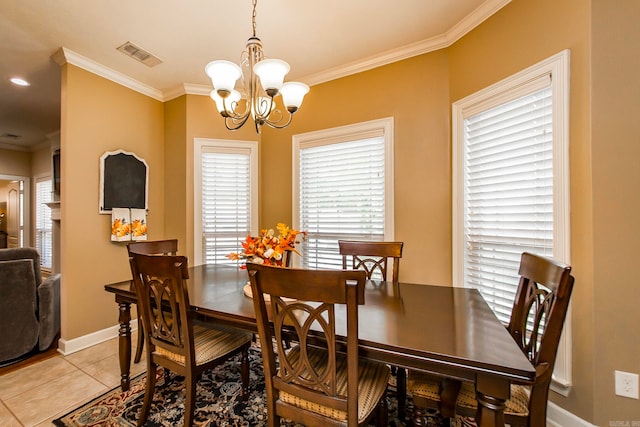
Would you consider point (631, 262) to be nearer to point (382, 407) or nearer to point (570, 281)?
point (570, 281)

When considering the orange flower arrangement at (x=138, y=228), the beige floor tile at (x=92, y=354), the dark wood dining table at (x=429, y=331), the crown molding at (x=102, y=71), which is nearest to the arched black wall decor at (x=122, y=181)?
the orange flower arrangement at (x=138, y=228)

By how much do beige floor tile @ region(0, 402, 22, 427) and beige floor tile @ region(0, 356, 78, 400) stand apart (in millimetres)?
203

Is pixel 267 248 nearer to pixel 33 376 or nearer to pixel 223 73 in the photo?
pixel 223 73

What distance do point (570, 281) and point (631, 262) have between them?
0.74m

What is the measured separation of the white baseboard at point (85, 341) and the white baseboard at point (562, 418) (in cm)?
317

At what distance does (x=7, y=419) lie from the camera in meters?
1.76

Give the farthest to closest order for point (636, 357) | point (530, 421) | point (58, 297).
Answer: point (58, 297) < point (636, 357) < point (530, 421)

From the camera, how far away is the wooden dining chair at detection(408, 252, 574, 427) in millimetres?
1069

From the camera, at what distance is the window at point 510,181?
5.31 ft

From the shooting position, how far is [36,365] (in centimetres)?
241

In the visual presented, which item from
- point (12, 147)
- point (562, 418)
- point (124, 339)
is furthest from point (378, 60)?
point (12, 147)

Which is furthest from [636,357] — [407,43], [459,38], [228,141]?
[228,141]

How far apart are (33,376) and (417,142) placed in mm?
3870

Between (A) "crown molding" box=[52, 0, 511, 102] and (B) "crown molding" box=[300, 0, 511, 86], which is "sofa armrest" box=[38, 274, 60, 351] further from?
(B) "crown molding" box=[300, 0, 511, 86]
